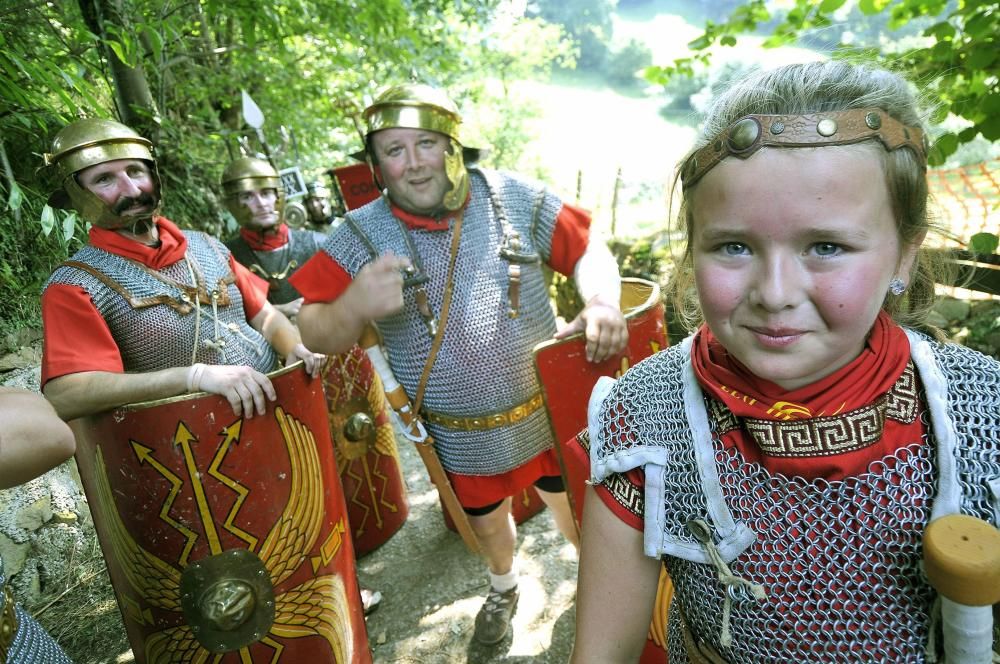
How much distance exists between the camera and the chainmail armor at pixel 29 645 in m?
1.02

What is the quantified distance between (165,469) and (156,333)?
684mm

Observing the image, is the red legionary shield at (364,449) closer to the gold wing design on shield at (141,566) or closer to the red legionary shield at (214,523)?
the red legionary shield at (214,523)

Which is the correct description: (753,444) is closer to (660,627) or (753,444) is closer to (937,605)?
(937,605)

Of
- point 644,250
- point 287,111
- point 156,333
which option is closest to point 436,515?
point 156,333

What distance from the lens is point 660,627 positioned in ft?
4.65

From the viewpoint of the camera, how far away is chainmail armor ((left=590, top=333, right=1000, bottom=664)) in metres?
0.72

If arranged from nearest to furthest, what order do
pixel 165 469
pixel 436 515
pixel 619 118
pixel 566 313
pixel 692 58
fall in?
pixel 165 469
pixel 692 58
pixel 436 515
pixel 566 313
pixel 619 118

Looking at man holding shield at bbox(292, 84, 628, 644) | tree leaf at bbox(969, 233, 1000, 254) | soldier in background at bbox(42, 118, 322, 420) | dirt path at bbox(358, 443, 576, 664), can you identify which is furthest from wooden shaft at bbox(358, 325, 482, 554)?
tree leaf at bbox(969, 233, 1000, 254)

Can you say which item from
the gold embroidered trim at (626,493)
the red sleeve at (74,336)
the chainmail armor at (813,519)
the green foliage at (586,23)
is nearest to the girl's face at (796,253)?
the chainmail armor at (813,519)

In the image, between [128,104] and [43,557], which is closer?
[43,557]

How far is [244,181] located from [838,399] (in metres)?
3.56

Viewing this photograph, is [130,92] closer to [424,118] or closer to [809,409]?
[424,118]

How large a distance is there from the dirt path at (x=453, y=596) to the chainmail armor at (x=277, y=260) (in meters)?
1.57

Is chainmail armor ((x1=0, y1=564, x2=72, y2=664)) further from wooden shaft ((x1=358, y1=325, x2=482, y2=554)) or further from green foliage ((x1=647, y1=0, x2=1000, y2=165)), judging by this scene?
green foliage ((x1=647, y1=0, x2=1000, y2=165))
